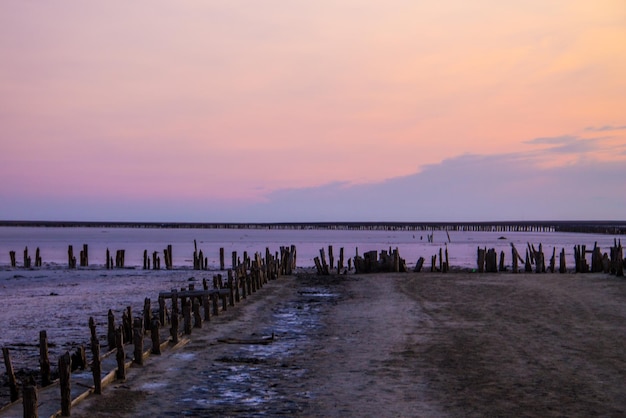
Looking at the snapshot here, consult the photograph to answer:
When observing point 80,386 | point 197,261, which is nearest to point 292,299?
point 80,386

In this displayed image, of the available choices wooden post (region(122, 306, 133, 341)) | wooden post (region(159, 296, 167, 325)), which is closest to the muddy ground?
wooden post (region(159, 296, 167, 325))

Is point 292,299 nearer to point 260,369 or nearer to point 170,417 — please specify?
point 260,369

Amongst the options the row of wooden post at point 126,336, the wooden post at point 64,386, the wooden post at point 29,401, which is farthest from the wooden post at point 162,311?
the wooden post at point 29,401

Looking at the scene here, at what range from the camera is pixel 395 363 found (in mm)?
11969

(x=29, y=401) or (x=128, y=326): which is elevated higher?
(x=29, y=401)

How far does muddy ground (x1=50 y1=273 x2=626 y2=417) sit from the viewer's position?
30.5 ft

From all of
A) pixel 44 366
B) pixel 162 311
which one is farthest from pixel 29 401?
pixel 162 311

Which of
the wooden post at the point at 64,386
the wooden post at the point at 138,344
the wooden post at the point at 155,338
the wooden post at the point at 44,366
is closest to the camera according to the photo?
the wooden post at the point at 64,386

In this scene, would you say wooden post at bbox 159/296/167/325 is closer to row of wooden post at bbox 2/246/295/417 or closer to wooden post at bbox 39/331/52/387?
row of wooden post at bbox 2/246/295/417

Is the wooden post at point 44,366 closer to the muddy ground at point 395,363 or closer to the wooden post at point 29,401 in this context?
the muddy ground at point 395,363

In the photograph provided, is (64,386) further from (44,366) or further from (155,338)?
(155,338)

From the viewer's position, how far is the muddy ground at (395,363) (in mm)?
9297

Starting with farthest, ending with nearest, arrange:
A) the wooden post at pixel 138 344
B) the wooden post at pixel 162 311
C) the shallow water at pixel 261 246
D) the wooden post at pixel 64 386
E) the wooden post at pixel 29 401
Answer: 1. the shallow water at pixel 261 246
2. the wooden post at pixel 162 311
3. the wooden post at pixel 138 344
4. the wooden post at pixel 64 386
5. the wooden post at pixel 29 401

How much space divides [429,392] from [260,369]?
2.96 m
